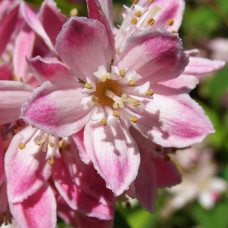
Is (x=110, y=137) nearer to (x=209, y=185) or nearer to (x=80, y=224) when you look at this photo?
(x=80, y=224)

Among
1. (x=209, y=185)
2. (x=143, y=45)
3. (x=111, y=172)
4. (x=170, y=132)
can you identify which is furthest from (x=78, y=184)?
(x=209, y=185)

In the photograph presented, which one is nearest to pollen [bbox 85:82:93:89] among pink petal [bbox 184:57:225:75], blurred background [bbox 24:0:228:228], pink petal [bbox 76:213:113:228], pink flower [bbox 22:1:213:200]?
pink flower [bbox 22:1:213:200]

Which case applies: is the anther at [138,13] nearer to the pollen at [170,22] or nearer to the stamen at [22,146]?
the pollen at [170,22]

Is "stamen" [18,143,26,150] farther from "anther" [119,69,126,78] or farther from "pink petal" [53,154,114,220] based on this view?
"anther" [119,69,126,78]

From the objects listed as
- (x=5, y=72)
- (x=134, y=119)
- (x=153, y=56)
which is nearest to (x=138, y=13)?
(x=153, y=56)

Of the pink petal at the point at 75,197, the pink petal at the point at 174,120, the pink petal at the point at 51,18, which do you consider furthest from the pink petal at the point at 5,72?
the pink petal at the point at 174,120

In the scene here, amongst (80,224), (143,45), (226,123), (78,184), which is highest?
(143,45)
